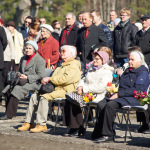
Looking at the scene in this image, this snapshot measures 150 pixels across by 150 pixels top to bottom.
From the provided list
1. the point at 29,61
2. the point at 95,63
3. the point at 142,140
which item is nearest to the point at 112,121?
the point at 142,140

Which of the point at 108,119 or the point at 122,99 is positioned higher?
the point at 122,99

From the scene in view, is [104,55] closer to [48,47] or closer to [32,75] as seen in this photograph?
[32,75]

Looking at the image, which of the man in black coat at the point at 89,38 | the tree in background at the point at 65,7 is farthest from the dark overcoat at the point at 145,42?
the tree in background at the point at 65,7

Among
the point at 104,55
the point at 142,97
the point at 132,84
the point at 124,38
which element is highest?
the point at 124,38

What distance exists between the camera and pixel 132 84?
7.27 metres

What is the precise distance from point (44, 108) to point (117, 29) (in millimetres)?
3651

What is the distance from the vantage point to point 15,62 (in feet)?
42.2

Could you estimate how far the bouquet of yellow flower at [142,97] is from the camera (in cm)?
675

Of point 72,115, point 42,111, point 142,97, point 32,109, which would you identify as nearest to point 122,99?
point 142,97

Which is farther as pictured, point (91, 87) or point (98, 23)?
point (98, 23)

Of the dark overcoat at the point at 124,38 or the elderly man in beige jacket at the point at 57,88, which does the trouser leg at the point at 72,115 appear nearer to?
the elderly man in beige jacket at the point at 57,88

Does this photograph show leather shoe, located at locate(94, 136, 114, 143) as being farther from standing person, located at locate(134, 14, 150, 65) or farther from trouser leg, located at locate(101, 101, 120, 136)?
standing person, located at locate(134, 14, 150, 65)

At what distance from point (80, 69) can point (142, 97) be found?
1814 millimetres

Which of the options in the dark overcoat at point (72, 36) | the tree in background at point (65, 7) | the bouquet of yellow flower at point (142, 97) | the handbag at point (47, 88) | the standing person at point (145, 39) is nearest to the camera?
the bouquet of yellow flower at point (142, 97)
